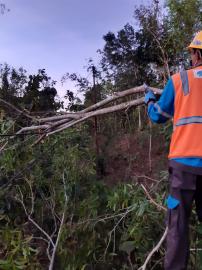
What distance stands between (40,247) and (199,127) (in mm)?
1855

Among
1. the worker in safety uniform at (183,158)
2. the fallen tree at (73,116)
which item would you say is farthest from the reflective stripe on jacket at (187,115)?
the fallen tree at (73,116)

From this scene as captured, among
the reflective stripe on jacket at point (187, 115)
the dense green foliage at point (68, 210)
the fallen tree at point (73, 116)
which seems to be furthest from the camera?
the fallen tree at point (73, 116)

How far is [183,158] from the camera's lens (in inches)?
91.5

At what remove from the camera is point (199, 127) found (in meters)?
2.30

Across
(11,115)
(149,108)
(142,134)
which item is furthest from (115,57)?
(149,108)

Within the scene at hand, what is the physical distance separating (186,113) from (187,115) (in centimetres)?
1

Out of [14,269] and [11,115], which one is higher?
[11,115]

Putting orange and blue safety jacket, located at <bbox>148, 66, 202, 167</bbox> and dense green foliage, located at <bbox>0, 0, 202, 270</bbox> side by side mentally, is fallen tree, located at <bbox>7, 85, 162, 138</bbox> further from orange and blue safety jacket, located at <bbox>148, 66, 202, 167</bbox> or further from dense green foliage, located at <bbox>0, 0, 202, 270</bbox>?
orange and blue safety jacket, located at <bbox>148, 66, 202, 167</bbox>

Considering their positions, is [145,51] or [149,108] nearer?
[149,108]

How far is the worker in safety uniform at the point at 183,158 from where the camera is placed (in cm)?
230

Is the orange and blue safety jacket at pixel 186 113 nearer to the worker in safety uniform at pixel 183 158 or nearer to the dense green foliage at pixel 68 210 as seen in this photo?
the worker in safety uniform at pixel 183 158

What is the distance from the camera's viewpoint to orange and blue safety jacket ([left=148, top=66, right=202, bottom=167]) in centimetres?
230

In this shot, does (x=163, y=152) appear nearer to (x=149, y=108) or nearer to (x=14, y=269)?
(x=14, y=269)

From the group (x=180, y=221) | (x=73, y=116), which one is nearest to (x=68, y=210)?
(x=73, y=116)
